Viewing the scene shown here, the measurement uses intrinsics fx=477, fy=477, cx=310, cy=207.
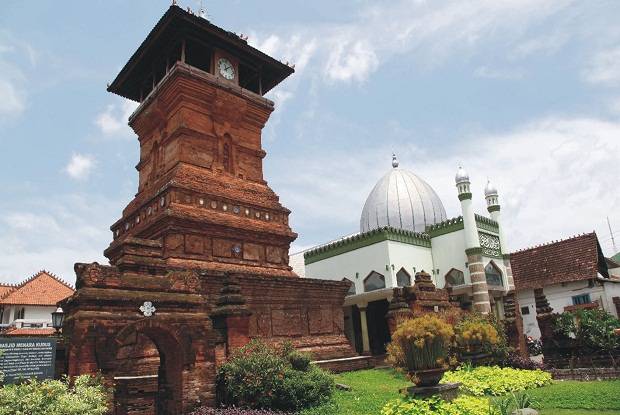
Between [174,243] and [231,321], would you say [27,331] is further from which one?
[231,321]

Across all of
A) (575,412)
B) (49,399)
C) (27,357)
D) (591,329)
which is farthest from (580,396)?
(27,357)

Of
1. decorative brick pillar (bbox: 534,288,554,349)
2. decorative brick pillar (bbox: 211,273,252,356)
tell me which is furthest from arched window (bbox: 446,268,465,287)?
decorative brick pillar (bbox: 211,273,252,356)

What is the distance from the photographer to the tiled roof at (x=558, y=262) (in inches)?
1152

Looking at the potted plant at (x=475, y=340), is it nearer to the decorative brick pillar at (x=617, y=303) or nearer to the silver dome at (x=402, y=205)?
the decorative brick pillar at (x=617, y=303)

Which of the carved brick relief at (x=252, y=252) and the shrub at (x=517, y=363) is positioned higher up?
the carved brick relief at (x=252, y=252)

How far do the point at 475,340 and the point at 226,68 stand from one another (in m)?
16.1

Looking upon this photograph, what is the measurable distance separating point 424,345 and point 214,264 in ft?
32.2

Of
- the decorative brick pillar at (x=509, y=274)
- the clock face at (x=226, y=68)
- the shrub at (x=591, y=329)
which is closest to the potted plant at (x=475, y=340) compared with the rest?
the shrub at (x=591, y=329)

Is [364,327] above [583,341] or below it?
above

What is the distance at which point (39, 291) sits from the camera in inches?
1499

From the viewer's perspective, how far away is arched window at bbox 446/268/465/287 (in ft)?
99.3

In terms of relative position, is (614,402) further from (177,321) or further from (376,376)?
(177,321)

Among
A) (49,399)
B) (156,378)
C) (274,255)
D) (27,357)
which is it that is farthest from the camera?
(274,255)

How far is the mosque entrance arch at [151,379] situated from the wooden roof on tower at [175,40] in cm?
1390
